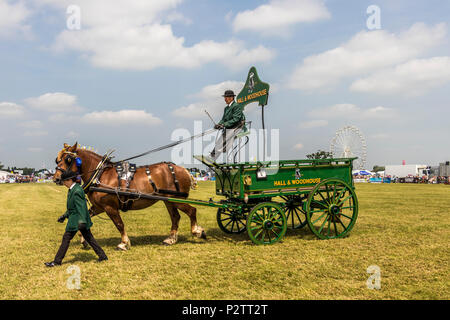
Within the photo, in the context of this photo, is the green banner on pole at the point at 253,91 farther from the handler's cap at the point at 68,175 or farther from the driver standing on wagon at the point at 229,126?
the handler's cap at the point at 68,175

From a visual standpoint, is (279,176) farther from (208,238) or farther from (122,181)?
(122,181)

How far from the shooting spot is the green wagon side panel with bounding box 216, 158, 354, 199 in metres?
7.84

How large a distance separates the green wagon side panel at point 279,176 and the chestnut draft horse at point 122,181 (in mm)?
1077

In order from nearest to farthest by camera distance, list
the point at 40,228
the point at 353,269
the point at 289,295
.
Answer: the point at 289,295
the point at 353,269
the point at 40,228

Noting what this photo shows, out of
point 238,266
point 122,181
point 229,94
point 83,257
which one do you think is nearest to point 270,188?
point 238,266

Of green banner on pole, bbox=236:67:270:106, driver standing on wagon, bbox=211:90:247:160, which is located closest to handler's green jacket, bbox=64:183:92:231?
driver standing on wagon, bbox=211:90:247:160

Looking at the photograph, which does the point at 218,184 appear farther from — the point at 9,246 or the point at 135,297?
the point at 9,246

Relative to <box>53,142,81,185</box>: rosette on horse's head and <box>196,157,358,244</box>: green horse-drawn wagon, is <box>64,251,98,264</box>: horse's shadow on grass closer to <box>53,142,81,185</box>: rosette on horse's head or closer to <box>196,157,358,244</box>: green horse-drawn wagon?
<box>53,142,81,185</box>: rosette on horse's head

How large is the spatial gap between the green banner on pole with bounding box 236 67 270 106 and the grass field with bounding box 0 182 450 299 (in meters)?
3.74

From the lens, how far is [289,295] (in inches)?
184

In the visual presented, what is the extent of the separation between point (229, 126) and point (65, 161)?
3948 millimetres

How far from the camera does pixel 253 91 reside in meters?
8.80
